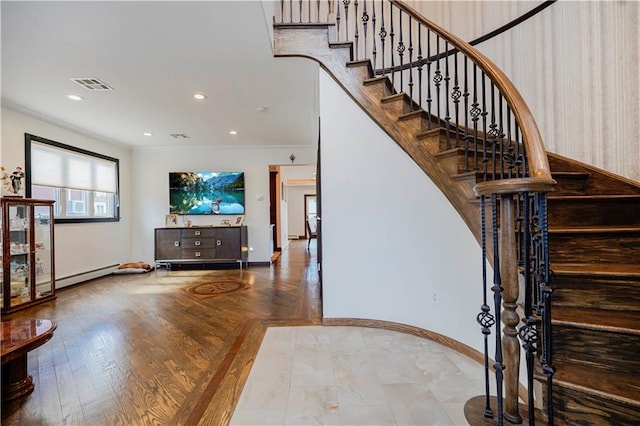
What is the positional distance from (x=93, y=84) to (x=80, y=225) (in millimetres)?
2695

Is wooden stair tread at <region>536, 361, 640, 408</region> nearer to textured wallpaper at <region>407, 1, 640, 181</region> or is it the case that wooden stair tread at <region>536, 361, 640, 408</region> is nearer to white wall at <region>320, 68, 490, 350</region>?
white wall at <region>320, 68, 490, 350</region>

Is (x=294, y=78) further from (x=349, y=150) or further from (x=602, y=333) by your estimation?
(x=602, y=333)

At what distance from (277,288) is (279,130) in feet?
8.50

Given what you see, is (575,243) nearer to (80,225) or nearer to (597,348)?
(597,348)

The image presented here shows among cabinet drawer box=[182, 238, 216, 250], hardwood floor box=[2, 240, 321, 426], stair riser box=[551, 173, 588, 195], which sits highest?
stair riser box=[551, 173, 588, 195]

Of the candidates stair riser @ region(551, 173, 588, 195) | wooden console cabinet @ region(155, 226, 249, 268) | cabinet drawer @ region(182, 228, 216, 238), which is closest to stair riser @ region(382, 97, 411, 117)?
stair riser @ region(551, 173, 588, 195)

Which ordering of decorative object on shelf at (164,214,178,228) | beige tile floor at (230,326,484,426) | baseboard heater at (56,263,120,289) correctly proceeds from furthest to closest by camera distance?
decorative object on shelf at (164,214,178,228) < baseboard heater at (56,263,120,289) < beige tile floor at (230,326,484,426)

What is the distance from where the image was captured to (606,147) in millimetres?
2188

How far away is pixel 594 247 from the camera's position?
5.30 ft

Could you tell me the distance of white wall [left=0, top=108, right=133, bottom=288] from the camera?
12.4 ft

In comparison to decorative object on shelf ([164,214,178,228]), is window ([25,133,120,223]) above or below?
above

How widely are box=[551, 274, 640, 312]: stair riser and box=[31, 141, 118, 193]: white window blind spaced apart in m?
5.75

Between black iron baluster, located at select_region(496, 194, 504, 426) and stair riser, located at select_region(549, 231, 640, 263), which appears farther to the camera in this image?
stair riser, located at select_region(549, 231, 640, 263)

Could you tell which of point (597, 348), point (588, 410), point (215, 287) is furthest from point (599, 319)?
point (215, 287)
